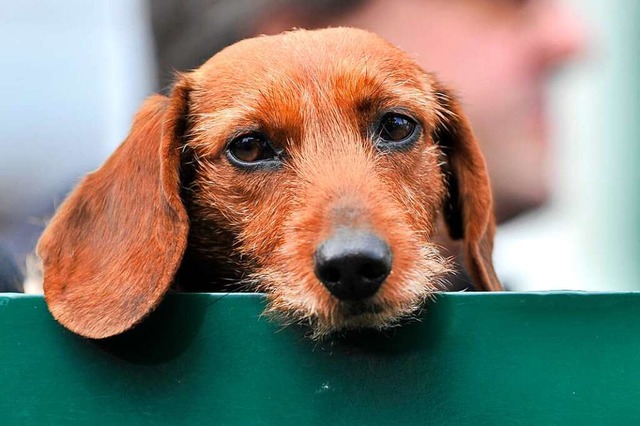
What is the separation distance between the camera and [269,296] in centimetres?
208

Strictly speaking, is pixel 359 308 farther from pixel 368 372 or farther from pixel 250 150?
pixel 250 150

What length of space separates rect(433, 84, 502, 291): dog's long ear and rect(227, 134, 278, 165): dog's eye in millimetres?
677

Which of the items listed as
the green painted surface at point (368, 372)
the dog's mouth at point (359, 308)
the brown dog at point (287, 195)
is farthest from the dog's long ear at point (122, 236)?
the dog's mouth at point (359, 308)

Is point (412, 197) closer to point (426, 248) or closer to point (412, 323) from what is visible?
point (426, 248)

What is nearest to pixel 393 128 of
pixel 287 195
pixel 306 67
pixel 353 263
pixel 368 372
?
pixel 306 67

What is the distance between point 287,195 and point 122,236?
0.49 m

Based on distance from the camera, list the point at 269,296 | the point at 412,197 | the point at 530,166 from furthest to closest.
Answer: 1. the point at 530,166
2. the point at 412,197
3. the point at 269,296

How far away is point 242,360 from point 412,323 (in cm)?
39

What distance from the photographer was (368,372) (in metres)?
1.94

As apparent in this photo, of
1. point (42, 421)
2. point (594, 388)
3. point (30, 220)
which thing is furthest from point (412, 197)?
point (30, 220)

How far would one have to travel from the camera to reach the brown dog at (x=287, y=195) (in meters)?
2.15

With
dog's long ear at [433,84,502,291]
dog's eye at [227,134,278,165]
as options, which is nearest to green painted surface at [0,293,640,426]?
dog's eye at [227,134,278,165]

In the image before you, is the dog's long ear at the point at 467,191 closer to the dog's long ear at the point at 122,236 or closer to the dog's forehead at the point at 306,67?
the dog's forehead at the point at 306,67

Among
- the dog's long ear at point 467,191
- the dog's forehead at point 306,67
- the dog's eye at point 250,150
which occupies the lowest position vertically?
the dog's long ear at point 467,191
